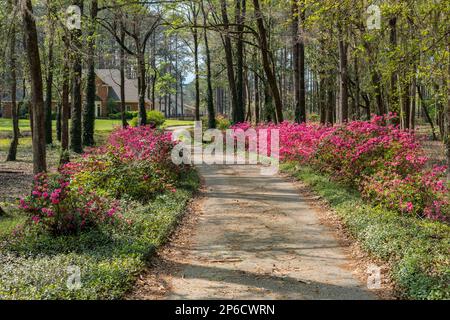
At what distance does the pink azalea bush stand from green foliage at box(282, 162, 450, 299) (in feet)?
1.33

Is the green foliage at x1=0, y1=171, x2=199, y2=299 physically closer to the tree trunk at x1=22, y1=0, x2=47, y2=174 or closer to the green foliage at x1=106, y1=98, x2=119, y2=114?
the tree trunk at x1=22, y1=0, x2=47, y2=174

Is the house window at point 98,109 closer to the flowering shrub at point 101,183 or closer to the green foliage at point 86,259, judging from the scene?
the flowering shrub at point 101,183

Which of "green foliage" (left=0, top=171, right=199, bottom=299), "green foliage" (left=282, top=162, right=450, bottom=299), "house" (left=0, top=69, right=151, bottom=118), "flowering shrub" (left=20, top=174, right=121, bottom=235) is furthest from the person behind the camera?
"house" (left=0, top=69, right=151, bottom=118)

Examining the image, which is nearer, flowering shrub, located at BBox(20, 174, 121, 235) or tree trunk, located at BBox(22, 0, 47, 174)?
flowering shrub, located at BBox(20, 174, 121, 235)

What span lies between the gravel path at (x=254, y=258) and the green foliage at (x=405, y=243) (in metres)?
0.46

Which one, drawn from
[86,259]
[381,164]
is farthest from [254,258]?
[381,164]

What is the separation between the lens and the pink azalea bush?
9.72 meters

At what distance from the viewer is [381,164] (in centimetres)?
1229

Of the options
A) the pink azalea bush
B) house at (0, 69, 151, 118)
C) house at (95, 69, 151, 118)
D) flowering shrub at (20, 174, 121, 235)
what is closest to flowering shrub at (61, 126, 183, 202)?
flowering shrub at (20, 174, 121, 235)

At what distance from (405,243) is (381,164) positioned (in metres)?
5.20

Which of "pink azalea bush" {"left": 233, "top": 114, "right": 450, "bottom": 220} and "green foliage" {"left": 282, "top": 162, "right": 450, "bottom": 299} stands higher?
"pink azalea bush" {"left": 233, "top": 114, "right": 450, "bottom": 220}

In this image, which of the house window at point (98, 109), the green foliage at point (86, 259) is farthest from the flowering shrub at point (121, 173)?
the house window at point (98, 109)

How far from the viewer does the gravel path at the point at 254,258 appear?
20.4ft
